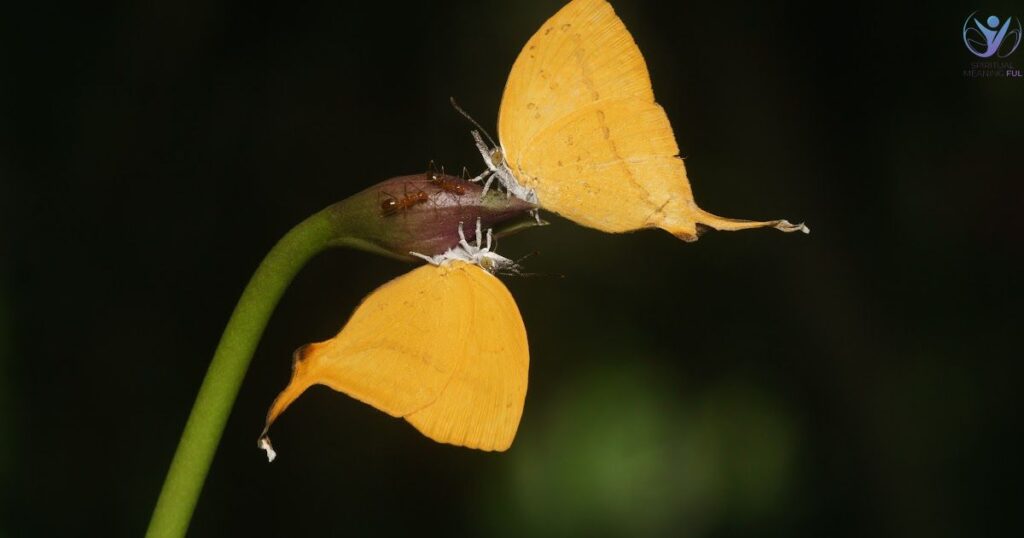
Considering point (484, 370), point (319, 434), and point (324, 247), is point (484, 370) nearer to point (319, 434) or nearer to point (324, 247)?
point (324, 247)

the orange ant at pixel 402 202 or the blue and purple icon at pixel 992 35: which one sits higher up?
the blue and purple icon at pixel 992 35

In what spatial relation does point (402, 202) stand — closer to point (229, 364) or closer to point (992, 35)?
point (229, 364)

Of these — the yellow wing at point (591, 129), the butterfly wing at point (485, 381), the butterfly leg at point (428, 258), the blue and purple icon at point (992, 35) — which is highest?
the blue and purple icon at point (992, 35)

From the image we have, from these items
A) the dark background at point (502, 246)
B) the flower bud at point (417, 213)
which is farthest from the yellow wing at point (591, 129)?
the dark background at point (502, 246)

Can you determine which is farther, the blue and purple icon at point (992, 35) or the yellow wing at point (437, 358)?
the blue and purple icon at point (992, 35)

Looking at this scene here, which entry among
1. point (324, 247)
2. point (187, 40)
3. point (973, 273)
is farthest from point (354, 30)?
point (324, 247)

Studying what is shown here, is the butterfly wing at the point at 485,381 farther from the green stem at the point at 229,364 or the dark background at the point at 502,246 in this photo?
the dark background at the point at 502,246

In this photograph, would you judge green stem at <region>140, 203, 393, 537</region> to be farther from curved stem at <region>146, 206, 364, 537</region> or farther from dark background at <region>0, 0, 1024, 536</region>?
dark background at <region>0, 0, 1024, 536</region>
